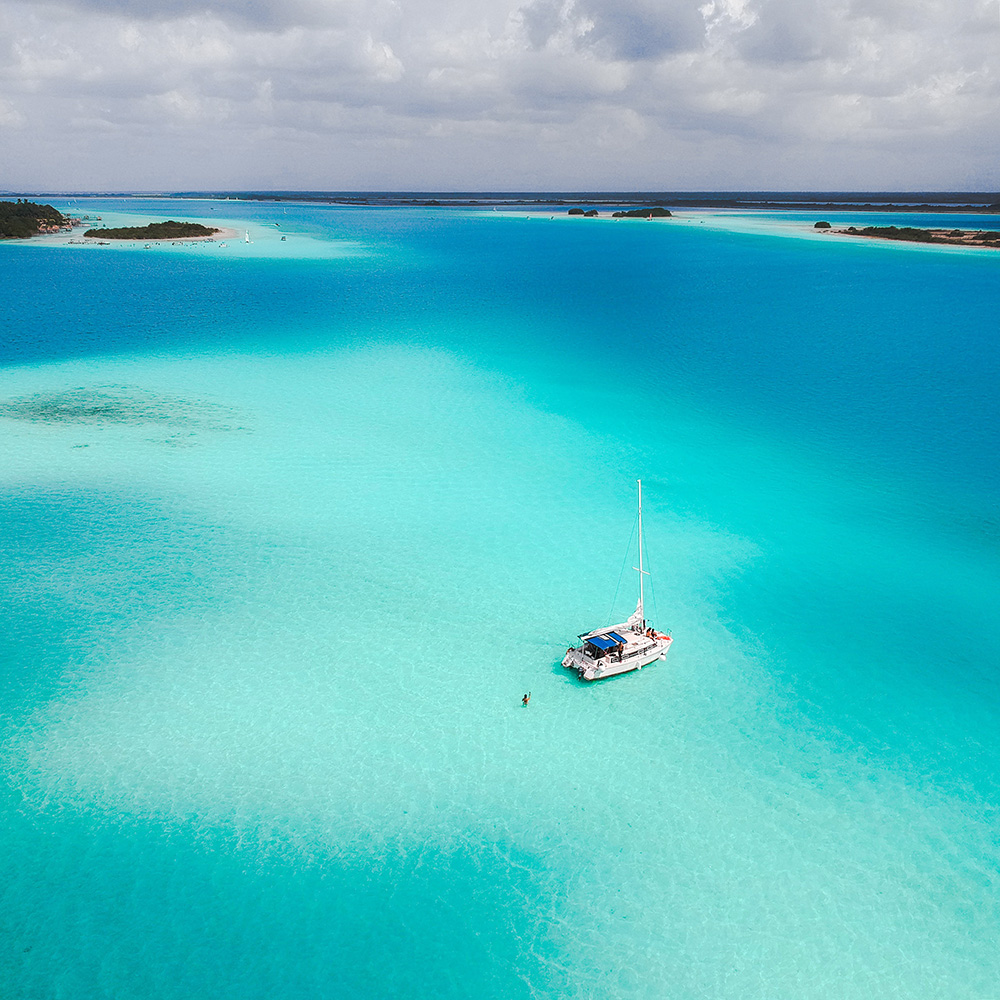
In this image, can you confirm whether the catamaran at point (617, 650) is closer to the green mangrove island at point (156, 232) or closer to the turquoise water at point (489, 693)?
the turquoise water at point (489, 693)

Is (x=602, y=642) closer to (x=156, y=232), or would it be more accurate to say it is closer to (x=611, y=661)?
(x=611, y=661)

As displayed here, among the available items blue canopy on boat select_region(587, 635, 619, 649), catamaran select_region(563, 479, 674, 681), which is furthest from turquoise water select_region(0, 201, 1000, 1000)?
blue canopy on boat select_region(587, 635, 619, 649)

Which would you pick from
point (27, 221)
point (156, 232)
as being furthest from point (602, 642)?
point (27, 221)

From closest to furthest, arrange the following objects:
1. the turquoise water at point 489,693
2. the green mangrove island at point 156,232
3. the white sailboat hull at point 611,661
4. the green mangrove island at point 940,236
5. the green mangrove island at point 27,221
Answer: the turquoise water at point 489,693, the white sailboat hull at point 611,661, the green mangrove island at point 940,236, the green mangrove island at point 27,221, the green mangrove island at point 156,232

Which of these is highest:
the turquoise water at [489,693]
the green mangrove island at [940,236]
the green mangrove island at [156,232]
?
the green mangrove island at [940,236]

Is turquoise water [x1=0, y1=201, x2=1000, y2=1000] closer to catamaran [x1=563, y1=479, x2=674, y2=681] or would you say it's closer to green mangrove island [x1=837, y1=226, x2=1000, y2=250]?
catamaran [x1=563, y1=479, x2=674, y2=681]

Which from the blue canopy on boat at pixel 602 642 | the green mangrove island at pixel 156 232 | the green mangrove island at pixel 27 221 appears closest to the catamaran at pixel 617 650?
the blue canopy on boat at pixel 602 642
